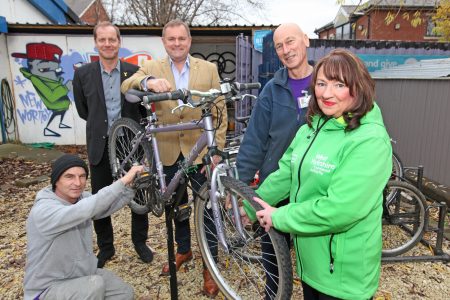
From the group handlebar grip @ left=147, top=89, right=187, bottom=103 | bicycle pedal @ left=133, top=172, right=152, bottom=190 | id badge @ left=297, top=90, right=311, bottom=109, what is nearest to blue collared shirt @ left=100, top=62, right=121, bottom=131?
bicycle pedal @ left=133, top=172, right=152, bottom=190

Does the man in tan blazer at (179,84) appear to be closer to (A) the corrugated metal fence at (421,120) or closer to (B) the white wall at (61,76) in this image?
(A) the corrugated metal fence at (421,120)

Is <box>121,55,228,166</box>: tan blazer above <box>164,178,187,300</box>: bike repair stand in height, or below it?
above

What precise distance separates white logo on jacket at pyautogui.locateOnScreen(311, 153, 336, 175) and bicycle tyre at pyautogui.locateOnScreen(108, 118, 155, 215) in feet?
5.65

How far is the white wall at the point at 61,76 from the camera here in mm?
9164

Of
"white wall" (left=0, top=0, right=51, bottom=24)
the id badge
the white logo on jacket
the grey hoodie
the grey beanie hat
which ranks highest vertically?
"white wall" (left=0, top=0, right=51, bottom=24)

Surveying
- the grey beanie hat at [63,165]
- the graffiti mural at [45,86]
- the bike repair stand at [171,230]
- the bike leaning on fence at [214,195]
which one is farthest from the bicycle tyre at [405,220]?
the graffiti mural at [45,86]

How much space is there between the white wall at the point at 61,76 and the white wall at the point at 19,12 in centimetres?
170

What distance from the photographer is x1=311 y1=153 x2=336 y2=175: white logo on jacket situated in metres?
1.51

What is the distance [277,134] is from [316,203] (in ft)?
2.51

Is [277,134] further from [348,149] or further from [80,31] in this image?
[80,31]

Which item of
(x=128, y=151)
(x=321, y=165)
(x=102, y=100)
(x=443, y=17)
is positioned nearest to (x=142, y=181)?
(x=128, y=151)

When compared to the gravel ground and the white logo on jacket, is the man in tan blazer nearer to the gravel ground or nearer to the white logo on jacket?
the gravel ground

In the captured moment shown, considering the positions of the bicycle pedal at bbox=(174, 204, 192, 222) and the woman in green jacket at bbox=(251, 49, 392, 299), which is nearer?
the woman in green jacket at bbox=(251, 49, 392, 299)

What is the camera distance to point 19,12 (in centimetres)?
1073
